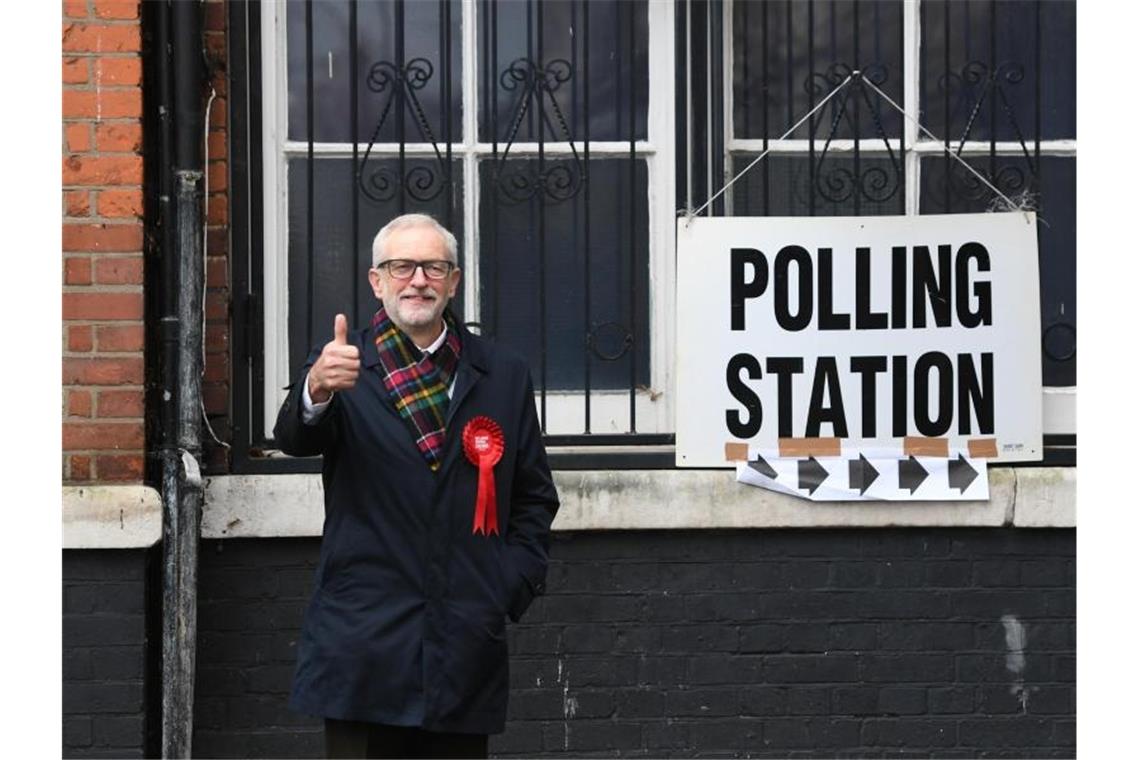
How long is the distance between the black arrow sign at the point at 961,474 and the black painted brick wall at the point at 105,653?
2774 mm

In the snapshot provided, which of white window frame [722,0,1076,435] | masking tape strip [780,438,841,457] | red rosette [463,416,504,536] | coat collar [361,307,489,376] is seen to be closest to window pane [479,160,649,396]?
white window frame [722,0,1076,435]

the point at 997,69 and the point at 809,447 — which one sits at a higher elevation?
the point at 997,69

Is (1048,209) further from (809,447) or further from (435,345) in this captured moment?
(435,345)

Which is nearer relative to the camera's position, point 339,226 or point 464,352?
point 464,352

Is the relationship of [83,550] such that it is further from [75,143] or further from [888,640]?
[888,640]

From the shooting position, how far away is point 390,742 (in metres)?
4.70

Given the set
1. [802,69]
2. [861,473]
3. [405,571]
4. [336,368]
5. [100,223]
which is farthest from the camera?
[802,69]

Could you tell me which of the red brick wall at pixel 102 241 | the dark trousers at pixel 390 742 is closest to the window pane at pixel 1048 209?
the red brick wall at pixel 102 241

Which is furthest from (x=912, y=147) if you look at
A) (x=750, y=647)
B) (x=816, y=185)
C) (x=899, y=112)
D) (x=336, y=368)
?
(x=336, y=368)

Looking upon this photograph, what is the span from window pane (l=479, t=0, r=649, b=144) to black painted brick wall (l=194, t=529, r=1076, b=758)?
4.74 ft

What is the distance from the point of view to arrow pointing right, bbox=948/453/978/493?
6.48m

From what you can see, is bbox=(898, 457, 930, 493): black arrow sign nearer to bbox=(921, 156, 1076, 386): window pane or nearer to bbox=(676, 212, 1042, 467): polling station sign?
bbox=(676, 212, 1042, 467): polling station sign

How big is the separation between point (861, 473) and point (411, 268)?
7.63 feet

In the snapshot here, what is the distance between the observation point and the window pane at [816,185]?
6.59 m
